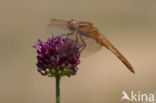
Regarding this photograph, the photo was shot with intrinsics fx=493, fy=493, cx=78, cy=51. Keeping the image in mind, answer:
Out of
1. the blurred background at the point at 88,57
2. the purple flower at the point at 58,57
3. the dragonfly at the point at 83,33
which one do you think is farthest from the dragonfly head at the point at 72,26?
the blurred background at the point at 88,57

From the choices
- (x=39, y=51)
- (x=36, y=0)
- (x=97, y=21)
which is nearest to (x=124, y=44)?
(x=97, y=21)

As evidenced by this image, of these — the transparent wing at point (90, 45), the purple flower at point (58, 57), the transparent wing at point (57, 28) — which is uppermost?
the transparent wing at point (57, 28)

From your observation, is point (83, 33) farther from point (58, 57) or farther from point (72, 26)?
point (58, 57)

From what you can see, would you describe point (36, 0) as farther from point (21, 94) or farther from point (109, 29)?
point (21, 94)

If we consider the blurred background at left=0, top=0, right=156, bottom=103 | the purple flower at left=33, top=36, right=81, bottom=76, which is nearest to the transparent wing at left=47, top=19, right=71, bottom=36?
the purple flower at left=33, top=36, right=81, bottom=76

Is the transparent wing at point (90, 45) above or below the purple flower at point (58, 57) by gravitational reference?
above

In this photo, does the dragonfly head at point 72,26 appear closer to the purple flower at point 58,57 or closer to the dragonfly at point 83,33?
the dragonfly at point 83,33

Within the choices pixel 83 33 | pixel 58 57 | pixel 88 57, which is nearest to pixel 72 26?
pixel 83 33
